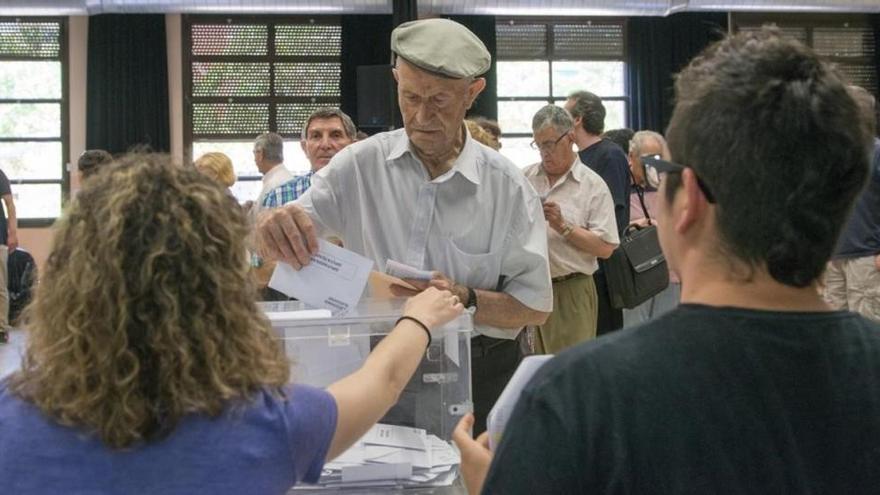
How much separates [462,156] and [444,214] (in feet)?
0.43

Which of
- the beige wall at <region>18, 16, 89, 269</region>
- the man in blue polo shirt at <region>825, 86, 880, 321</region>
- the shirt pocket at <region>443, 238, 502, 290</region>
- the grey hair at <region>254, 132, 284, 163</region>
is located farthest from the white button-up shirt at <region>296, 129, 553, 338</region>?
the beige wall at <region>18, 16, 89, 269</region>

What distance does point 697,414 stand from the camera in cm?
83

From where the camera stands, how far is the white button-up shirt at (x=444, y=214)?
208 centimetres

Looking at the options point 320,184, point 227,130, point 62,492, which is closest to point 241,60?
point 227,130

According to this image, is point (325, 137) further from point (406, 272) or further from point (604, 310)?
point (406, 272)

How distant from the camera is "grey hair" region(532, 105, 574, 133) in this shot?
4.03 m

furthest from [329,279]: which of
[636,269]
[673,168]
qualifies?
[636,269]

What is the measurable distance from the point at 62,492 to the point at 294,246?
0.80m

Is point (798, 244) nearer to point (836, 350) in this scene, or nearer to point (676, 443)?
point (836, 350)

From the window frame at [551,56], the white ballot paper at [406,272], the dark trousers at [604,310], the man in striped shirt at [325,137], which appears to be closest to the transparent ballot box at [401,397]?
the white ballot paper at [406,272]

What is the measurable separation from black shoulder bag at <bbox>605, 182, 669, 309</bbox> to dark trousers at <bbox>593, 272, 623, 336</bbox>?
4.2 inches

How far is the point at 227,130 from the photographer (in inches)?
399

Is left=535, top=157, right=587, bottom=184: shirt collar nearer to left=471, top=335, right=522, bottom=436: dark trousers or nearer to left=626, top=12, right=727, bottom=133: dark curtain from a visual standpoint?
left=471, top=335, right=522, bottom=436: dark trousers

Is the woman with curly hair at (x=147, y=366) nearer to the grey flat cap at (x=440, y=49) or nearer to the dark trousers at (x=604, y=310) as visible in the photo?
the grey flat cap at (x=440, y=49)
